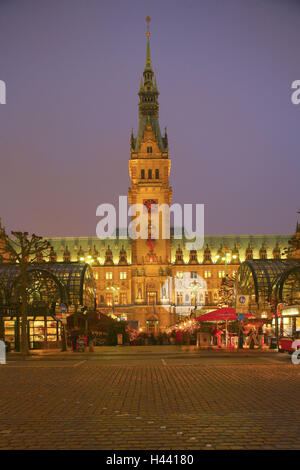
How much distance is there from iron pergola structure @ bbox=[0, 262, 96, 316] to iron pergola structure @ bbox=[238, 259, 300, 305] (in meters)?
19.4

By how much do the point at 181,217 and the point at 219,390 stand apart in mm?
119547

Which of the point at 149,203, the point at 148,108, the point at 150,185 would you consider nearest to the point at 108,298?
the point at 149,203

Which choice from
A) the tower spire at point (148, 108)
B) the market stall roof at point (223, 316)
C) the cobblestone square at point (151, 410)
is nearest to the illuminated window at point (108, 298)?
the tower spire at point (148, 108)

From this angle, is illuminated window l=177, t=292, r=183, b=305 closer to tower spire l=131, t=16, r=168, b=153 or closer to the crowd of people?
tower spire l=131, t=16, r=168, b=153

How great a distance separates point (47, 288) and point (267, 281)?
83.2 ft

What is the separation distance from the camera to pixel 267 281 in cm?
6284

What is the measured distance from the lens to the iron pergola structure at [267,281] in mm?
53375

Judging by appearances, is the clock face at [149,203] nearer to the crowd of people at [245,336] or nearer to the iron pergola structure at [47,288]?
the iron pergola structure at [47,288]

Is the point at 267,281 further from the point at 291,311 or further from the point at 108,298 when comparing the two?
the point at 108,298

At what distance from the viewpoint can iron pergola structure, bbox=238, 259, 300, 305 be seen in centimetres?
5338

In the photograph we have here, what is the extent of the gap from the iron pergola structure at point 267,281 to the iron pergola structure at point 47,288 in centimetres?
1939

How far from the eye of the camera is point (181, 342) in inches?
2037

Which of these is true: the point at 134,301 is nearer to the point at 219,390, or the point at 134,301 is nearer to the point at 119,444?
the point at 219,390

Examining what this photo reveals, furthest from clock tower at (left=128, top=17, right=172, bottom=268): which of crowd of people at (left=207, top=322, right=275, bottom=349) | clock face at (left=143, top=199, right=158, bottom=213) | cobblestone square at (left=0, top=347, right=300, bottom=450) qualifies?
cobblestone square at (left=0, top=347, right=300, bottom=450)
